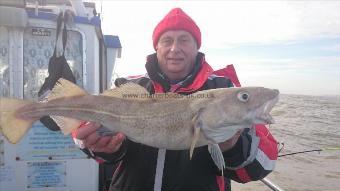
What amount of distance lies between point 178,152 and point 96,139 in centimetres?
74

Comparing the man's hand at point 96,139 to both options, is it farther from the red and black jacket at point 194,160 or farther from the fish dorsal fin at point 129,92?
the fish dorsal fin at point 129,92

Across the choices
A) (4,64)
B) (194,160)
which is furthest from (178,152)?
(4,64)

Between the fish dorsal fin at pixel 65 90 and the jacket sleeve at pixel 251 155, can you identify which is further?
the jacket sleeve at pixel 251 155

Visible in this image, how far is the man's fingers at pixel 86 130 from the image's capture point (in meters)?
3.23

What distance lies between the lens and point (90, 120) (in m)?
3.19

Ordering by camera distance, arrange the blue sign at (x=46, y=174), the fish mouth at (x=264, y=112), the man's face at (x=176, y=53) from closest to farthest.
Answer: the fish mouth at (x=264, y=112) → the man's face at (x=176, y=53) → the blue sign at (x=46, y=174)

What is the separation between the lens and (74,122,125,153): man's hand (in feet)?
10.7

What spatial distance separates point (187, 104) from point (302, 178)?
28.2 feet

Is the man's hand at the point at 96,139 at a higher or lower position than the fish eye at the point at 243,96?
lower

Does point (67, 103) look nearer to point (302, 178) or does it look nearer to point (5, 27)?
point (5, 27)

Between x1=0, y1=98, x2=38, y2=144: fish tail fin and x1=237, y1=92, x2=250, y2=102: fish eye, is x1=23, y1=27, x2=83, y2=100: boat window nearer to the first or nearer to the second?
x1=0, y1=98, x2=38, y2=144: fish tail fin

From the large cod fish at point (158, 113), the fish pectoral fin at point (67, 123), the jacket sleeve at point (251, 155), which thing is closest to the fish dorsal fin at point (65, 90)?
the large cod fish at point (158, 113)

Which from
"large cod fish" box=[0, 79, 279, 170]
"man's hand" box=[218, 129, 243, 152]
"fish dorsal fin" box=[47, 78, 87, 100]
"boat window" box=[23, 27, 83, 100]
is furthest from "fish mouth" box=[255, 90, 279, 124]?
"boat window" box=[23, 27, 83, 100]

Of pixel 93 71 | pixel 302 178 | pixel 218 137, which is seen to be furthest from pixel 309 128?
pixel 218 137
